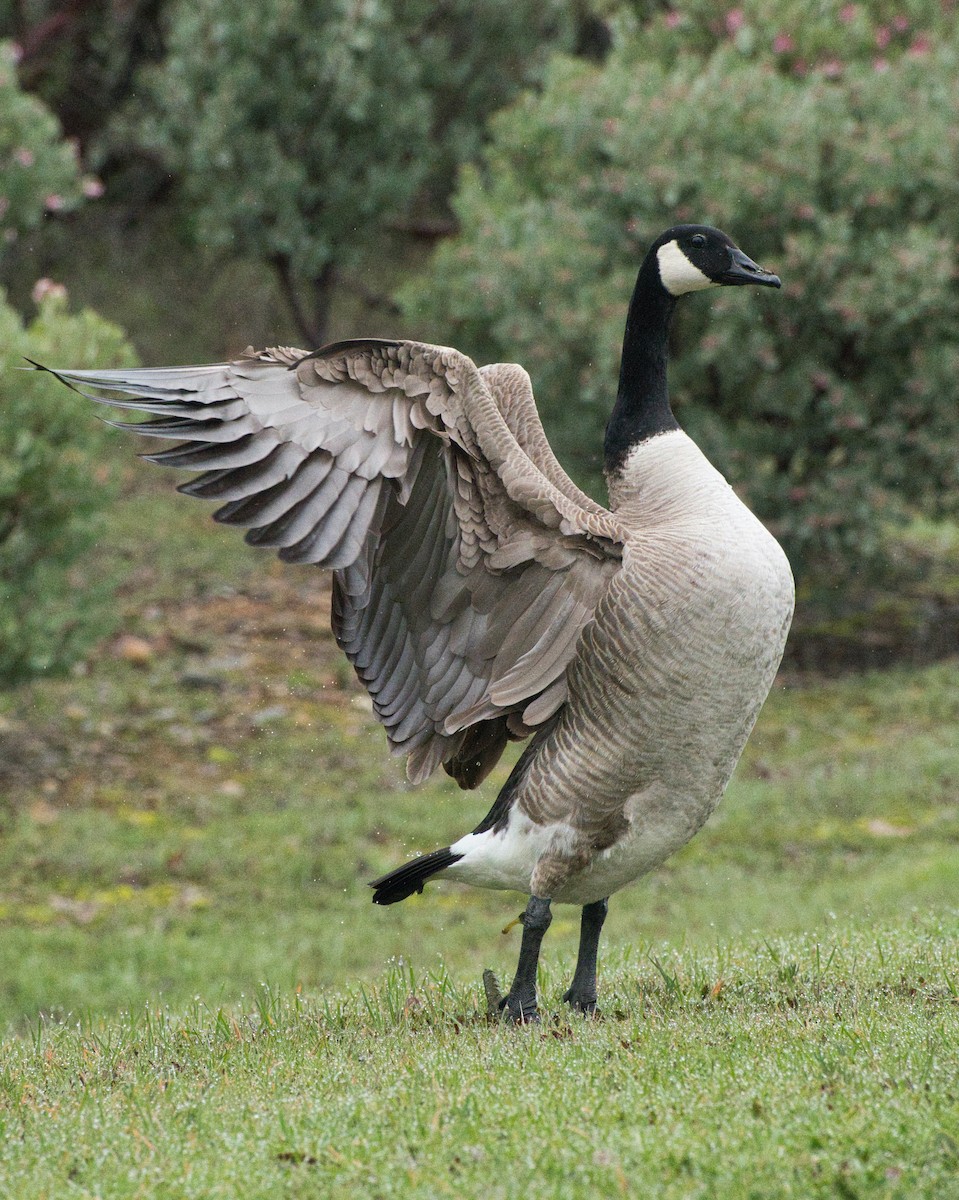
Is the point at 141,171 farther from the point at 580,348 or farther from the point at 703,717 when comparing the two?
the point at 703,717

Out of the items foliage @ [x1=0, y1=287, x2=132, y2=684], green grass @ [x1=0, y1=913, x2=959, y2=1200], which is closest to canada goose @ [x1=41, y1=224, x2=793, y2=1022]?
green grass @ [x1=0, y1=913, x2=959, y2=1200]

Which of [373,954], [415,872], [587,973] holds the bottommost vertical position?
[373,954]

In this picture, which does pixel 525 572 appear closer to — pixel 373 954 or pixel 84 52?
pixel 373 954

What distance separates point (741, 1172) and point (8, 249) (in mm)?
14685

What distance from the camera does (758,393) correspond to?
40.1 ft

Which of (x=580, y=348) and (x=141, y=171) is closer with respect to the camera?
(x=580, y=348)

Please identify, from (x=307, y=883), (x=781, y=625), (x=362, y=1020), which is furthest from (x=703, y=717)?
(x=307, y=883)

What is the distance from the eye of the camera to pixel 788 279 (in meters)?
11.9

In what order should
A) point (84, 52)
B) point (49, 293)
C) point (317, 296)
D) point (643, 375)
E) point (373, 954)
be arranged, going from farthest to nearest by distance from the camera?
1. point (84, 52)
2. point (317, 296)
3. point (49, 293)
4. point (373, 954)
5. point (643, 375)

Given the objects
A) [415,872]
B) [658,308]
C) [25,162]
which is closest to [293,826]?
[415,872]

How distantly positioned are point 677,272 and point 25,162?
9.44m

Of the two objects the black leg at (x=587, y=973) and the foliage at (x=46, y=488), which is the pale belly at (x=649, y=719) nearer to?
the black leg at (x=587, y=973)

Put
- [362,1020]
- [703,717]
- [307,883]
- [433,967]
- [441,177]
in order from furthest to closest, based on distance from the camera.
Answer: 1. [441,177]
2. [307,883]
3. [433,967]
4. [362,1020]
5. [703,717]

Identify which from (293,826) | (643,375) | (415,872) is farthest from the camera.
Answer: (293,826)
